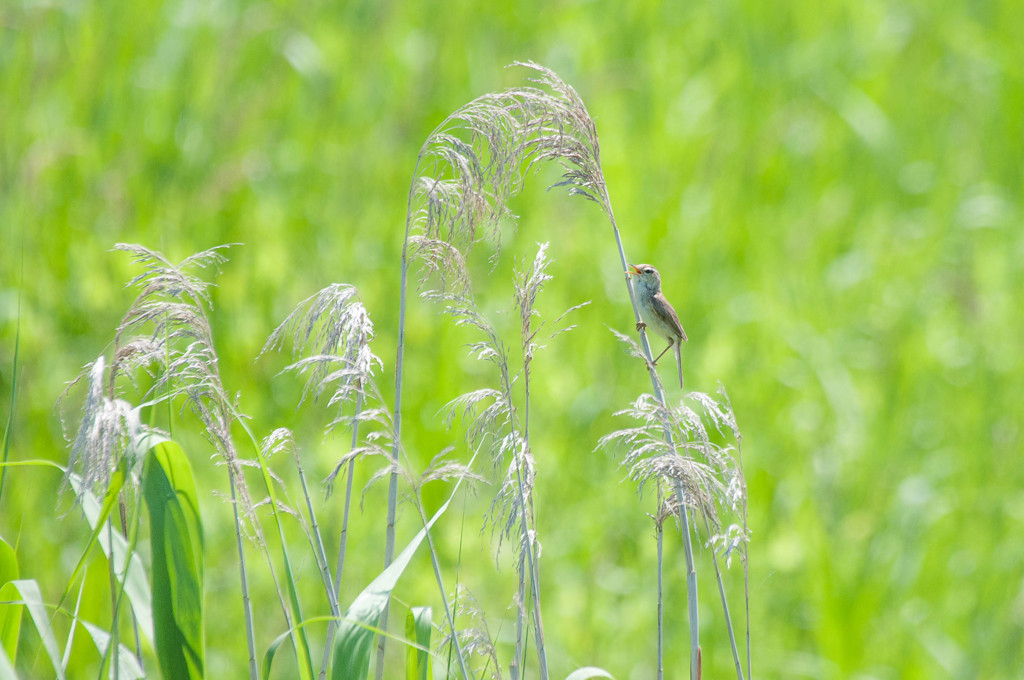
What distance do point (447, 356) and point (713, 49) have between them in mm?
4251

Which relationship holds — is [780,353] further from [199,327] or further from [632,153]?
[199,327]

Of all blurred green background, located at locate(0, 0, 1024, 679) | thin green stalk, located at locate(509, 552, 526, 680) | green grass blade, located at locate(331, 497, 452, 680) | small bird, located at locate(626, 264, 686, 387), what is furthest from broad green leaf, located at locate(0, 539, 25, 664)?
small bird, located at locate(626, 264, 686, 387)

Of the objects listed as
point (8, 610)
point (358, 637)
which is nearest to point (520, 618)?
point (358, 637)

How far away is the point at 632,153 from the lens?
20.1 feet

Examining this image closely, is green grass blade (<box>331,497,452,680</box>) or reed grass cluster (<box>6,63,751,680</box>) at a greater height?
reed grass cluster (<box>6,63,751,680</box>)

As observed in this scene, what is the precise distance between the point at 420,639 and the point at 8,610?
74cm

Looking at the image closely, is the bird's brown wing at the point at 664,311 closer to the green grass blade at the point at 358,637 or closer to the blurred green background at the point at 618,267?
the blurred green background at the point at 618,267

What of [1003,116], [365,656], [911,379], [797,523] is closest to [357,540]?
[797,523]

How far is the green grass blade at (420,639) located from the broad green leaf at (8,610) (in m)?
0.70

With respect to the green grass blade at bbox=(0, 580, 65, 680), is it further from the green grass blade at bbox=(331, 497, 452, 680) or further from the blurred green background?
the blurred green background

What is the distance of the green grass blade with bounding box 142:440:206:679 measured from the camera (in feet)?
4.91

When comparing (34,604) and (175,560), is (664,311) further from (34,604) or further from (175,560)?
(34,604)

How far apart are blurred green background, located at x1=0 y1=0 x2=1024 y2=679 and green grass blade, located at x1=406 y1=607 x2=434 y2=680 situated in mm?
1194

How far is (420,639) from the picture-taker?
1.57 m
